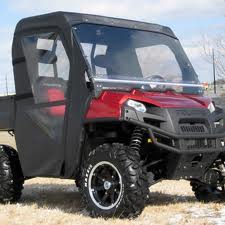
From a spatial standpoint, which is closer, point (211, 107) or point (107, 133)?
point (107, 133)

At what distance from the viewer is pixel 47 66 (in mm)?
7406

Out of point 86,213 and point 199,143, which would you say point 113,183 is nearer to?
point 86,213

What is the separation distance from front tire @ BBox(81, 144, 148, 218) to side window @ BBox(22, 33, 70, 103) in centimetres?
99

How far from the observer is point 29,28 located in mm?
7605

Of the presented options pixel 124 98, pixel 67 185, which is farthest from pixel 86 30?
pixel 67 185

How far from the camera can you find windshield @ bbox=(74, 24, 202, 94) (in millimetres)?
6984

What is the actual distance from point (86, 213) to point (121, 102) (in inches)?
54.9

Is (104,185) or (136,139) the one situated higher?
(136,139)

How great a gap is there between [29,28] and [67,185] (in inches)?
161

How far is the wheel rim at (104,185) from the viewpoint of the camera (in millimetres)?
6415

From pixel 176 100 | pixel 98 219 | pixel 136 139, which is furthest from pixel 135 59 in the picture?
pixel 98 219

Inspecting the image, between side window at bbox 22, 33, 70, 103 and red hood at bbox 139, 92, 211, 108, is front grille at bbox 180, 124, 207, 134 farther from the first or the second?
side window at bbox 22, 33, 70, 103

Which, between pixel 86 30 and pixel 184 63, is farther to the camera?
pixel 184 63

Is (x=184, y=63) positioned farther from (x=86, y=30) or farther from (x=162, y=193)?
(x=162, y=193)
